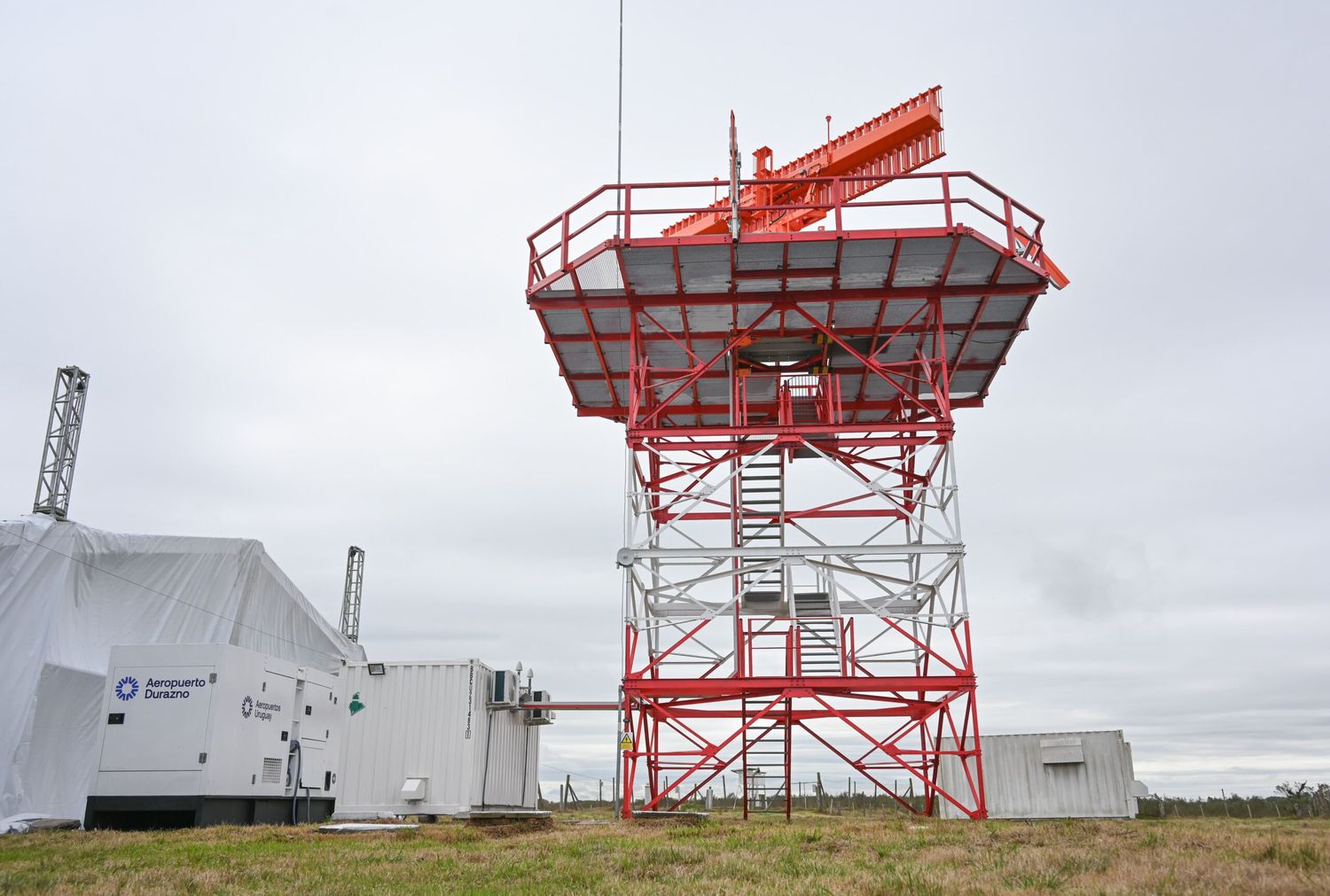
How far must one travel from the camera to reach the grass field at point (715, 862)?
8219 millimetres

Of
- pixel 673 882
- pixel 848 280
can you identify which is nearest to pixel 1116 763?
pixel 848 280

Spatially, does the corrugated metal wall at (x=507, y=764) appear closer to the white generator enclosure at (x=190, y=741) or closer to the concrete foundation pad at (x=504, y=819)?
the white generator enclosure at (x=190, y=741)

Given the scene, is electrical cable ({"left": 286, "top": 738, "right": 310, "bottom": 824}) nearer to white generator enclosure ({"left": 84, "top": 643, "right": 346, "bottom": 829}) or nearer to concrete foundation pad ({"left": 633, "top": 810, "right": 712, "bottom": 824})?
white generator enclosure ({"left": 84, "top": 643, "right": 346, "bottom": 829})

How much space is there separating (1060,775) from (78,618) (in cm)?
3132

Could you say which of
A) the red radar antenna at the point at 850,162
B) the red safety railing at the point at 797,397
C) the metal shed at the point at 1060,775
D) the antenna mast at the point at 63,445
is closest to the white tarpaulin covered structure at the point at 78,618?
the antenna mast at the point at 63,445

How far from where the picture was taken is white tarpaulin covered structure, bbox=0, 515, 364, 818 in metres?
28.6

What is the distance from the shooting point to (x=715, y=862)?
399 inches

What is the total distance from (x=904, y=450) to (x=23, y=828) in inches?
802

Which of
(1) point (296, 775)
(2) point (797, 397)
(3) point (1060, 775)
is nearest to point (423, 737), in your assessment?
(1) point (296, 775)

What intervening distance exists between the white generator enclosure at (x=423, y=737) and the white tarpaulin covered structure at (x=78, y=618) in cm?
722

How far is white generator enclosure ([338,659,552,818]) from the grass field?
26.1 feet

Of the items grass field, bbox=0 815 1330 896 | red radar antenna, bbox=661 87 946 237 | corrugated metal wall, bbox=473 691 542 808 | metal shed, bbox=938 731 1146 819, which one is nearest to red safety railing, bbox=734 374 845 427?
red radar antenna, bbox=661 87 946 237

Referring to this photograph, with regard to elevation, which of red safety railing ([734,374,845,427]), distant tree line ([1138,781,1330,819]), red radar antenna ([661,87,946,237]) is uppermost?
red radar antenna ([661,87,946,237])

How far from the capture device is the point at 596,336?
2375 cm
